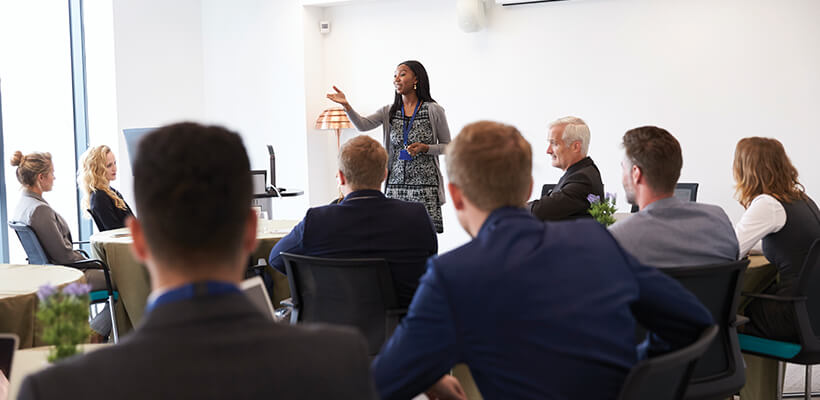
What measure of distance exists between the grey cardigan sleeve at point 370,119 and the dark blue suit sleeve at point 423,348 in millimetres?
4026

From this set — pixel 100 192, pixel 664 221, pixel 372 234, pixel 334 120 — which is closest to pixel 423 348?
pixel 664 221

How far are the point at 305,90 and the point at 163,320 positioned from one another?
7309mm

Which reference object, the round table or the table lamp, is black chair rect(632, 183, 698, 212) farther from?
the round table

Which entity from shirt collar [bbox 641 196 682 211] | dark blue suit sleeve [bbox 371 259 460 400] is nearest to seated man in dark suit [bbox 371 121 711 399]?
dark blue suit sleeve [bbox 371 259 460 400]

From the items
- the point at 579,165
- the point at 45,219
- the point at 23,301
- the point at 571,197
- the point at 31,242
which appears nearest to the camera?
the point at 23,301

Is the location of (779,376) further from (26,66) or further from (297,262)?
(26,66)

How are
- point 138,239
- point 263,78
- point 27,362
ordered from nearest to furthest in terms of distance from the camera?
point 138,239
point 27,362
point 263,78

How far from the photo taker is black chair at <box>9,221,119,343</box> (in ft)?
14.2

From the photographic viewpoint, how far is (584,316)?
1.47 m

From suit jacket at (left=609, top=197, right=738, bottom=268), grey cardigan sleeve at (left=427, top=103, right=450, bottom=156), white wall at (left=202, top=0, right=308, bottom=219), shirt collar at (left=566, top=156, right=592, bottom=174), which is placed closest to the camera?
suit jacket at (left=609, top=197, right=738, bottom=268)

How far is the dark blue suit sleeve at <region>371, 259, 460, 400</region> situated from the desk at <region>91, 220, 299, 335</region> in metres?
2.92

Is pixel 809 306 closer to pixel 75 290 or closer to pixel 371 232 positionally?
pixel 371 232

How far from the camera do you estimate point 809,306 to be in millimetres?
3021

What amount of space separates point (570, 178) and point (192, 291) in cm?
304
